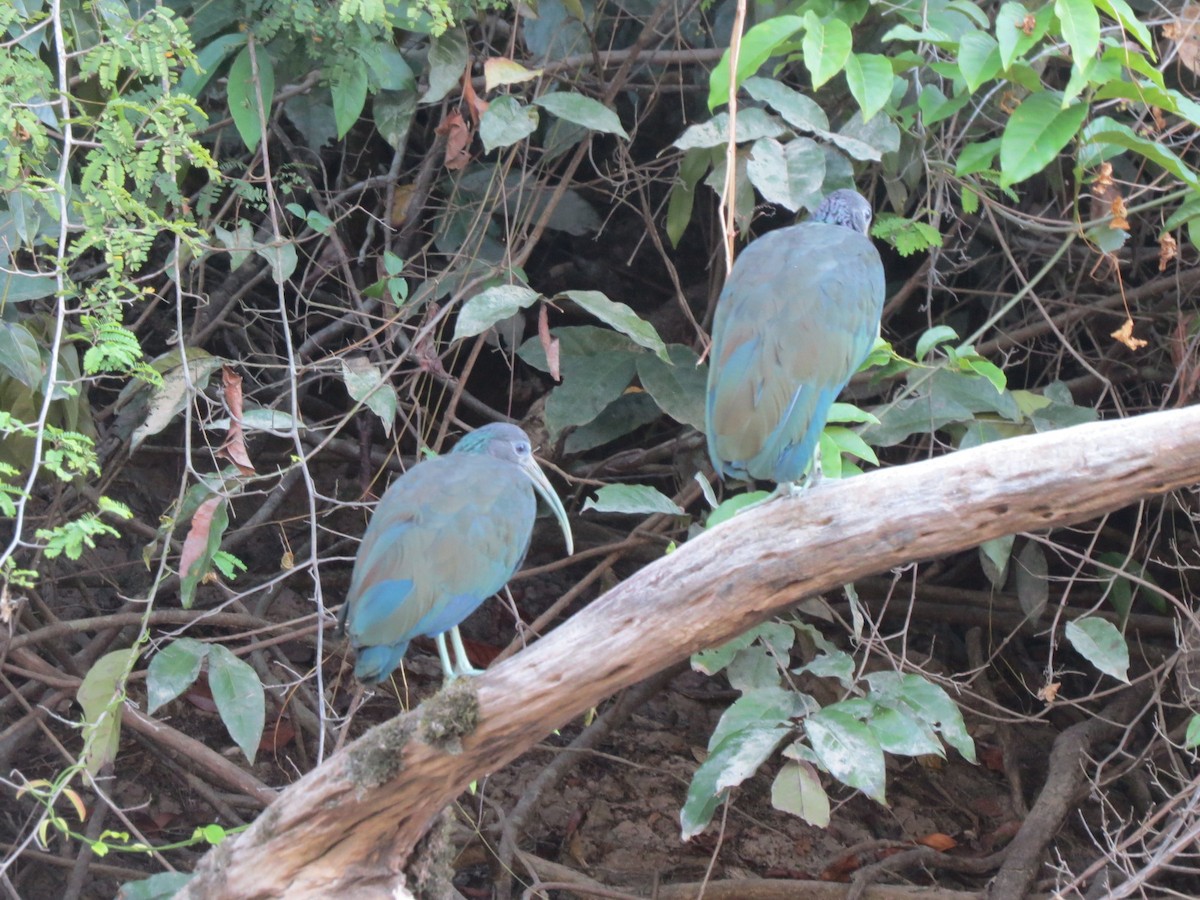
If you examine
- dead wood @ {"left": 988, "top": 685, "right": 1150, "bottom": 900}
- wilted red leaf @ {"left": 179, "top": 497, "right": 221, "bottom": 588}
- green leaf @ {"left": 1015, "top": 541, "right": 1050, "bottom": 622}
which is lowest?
dead wood @ {"left": 988, "top": 685, "right": 1150, "bottom": 900}

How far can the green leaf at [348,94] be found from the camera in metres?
3.06

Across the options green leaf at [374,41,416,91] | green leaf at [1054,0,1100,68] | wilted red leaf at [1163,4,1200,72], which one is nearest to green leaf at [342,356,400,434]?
green leaf at [374,41,416,91]

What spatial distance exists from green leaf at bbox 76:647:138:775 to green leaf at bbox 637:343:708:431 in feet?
4.91

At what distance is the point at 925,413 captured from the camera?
3.20 meters

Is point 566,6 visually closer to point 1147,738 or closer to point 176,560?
point 176,560

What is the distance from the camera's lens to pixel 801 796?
278 centimetres

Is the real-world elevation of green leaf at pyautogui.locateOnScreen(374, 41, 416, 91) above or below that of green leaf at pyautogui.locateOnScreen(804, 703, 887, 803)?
above

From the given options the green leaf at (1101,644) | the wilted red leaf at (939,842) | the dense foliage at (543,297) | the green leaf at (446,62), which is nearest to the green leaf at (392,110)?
the dense foliage at (543,297)

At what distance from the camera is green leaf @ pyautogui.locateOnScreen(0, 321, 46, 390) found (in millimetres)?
2748

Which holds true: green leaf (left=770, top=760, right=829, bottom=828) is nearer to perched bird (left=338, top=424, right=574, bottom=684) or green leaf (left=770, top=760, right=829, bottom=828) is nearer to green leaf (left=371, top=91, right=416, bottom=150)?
perched bird (left=338, top=424, right=574, bottom=684)

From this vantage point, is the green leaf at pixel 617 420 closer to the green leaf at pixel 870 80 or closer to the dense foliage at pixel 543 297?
the dense foliage at pixel 543 297

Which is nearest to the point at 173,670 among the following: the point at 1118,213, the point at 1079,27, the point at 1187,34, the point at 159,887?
the point at 159,887

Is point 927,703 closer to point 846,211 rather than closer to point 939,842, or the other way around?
point 846,211

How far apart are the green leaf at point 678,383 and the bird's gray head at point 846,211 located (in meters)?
0.56
